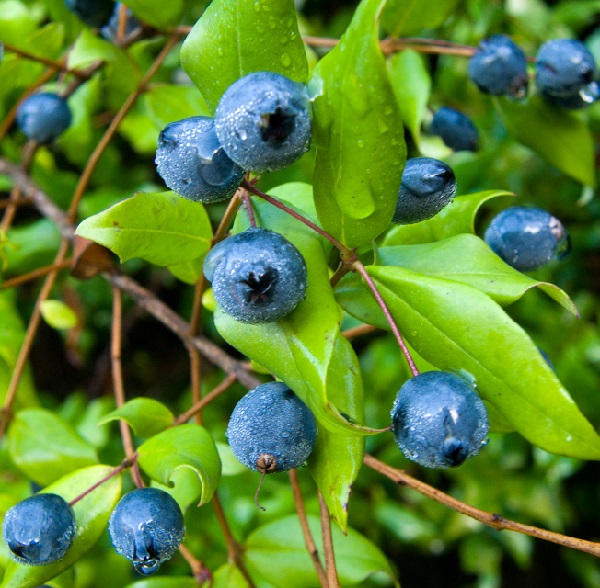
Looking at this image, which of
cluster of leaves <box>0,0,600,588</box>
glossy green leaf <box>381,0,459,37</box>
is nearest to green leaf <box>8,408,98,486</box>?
cluster of leaves <box>0,0,600,588</box>

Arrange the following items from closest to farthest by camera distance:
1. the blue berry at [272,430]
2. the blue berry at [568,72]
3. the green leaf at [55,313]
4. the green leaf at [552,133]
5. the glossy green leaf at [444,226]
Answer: the blue berry at [272,430], the glossy green leaf at [444,226], the blue berry at [568,72], the green leaf at [552,133], the green leaf at [55,313]

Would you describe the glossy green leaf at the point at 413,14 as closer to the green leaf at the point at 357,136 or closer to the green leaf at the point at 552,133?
the green leaf at the point at 552,133

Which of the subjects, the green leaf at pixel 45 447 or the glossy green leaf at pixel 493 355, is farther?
the green leaf at pixel 45 447

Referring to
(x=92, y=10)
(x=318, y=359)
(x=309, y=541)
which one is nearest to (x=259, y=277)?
(x=318, y=359)

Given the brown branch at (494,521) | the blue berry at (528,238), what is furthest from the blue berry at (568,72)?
the brown branch at (494,521)

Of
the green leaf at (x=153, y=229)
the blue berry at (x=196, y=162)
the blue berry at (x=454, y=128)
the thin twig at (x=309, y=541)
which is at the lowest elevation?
the thin twig at (x=309, y=541)

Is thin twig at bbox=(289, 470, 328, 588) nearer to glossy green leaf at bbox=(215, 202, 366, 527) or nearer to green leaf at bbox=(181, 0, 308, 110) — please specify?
glossy green leaf at bbox=(215, 202, 366, 527)

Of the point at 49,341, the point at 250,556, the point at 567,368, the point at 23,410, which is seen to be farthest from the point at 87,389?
the point at 567,368
